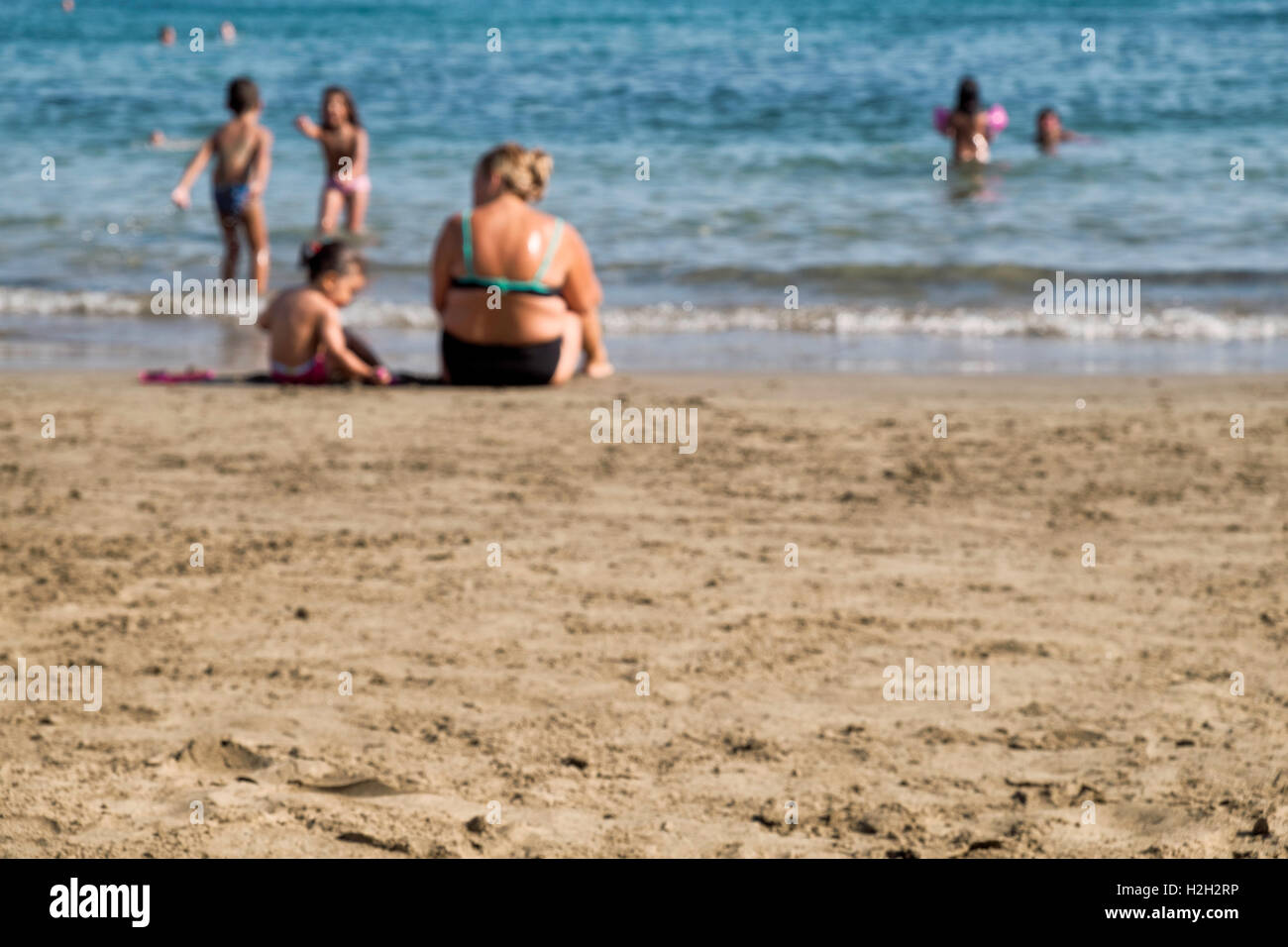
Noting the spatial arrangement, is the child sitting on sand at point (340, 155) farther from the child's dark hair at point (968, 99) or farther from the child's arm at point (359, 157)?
the child's dark hair at point (968, 99)

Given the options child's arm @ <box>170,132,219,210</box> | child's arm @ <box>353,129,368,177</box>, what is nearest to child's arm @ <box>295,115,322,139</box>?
child's arm @ <box>353,129,368,177</box>

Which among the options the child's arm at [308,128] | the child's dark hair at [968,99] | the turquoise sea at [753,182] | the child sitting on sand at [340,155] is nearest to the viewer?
the turquoise sea at [753,182]

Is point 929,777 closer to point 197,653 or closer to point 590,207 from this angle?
point 197,653

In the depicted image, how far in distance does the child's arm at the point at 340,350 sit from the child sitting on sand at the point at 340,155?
422 cm

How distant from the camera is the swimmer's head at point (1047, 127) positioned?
15914 mm

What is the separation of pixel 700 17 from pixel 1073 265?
21.3 meters

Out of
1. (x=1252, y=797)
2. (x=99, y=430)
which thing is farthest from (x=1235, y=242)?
(x=1252, y=797)

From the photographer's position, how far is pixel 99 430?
6449mm

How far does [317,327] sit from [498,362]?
2.95 feet

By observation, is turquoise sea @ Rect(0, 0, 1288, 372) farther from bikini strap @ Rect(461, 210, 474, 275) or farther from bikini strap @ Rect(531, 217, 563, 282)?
bikini strap @ Rect(461, 210, 474, 275)

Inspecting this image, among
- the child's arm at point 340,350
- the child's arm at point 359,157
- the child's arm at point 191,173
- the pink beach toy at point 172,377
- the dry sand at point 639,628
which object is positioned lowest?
the dry sand at point 639,628

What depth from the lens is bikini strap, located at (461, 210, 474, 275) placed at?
7.23 meters

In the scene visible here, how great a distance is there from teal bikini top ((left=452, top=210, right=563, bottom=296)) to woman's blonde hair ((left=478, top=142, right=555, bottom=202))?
255mm

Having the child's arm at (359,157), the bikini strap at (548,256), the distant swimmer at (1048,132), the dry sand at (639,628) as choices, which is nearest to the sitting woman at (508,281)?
the bikini strap at (548,256)
